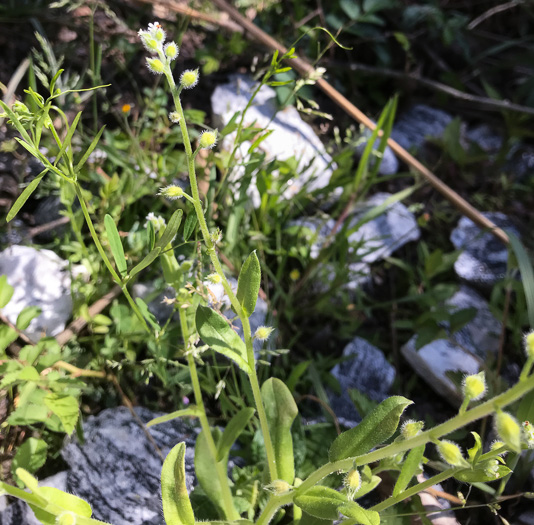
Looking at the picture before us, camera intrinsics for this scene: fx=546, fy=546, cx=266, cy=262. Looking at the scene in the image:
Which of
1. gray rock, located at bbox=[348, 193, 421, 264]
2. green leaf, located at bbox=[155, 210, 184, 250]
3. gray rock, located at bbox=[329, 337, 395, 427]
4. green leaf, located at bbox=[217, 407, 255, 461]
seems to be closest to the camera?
green leaf, located at bbox=[155, 210, 184, 250]

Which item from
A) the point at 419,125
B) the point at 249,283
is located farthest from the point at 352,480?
the point at 419,125

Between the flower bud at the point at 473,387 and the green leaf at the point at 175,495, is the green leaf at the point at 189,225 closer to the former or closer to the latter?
the green leaf at the point at 175,495

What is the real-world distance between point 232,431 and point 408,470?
398mm

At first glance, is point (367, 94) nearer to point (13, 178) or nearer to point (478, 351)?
point (478, 351)

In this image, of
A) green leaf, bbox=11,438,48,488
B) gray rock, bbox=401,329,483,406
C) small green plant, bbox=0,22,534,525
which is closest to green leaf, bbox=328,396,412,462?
small green plant, bbox=0,22,534,525

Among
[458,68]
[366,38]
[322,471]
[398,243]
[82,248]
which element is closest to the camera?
[322,471]

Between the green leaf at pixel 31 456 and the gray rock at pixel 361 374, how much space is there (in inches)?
35.3

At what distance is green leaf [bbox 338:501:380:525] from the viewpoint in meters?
0.94

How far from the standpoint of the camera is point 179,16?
2.34 meters

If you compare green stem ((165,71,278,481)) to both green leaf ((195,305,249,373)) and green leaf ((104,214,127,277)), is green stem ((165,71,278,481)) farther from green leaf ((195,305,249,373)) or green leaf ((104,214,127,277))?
Answer: green leaf ((104,214,127,277))

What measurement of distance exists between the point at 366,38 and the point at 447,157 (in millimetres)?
696

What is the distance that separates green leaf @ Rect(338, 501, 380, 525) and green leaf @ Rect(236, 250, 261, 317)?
0.38 meters

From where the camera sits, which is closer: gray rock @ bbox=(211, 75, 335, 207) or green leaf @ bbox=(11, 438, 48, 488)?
green leaf @ bbox=(11, 438, 48, 488)

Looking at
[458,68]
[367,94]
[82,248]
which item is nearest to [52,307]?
[82,248]
